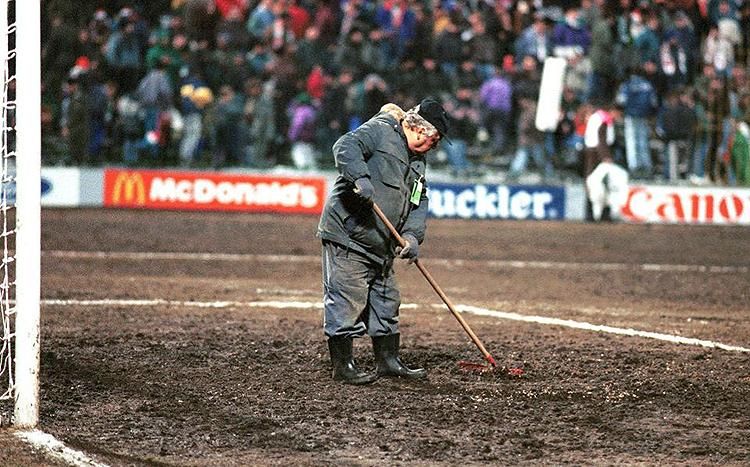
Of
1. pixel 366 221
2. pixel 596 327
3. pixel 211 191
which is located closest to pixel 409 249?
pixel 366 221

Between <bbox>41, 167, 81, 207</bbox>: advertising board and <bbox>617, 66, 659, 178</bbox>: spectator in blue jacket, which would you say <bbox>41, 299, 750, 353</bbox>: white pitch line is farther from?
<bbox>41, 167, 81, 207</bbox>: advertising board

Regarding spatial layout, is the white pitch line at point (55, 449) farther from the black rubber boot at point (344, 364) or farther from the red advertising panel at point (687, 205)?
the red advertising panel at point (687, 205)

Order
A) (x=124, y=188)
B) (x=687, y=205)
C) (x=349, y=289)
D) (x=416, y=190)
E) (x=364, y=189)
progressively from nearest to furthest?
(x=364, y=189)
(x=349, y=289)
(x=416, y=190)
(x=687, y=205)
(x=124, y=188)

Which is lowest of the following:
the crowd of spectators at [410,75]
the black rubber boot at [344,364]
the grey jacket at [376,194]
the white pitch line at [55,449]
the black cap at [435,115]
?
the white pitch line at [55,449]

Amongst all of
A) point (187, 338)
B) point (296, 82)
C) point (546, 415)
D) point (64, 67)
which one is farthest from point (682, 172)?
point (546, 415)

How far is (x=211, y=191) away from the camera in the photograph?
2522cm

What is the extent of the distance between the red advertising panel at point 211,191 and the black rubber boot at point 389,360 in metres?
16.7

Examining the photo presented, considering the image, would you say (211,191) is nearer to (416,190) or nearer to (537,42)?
(537,42)

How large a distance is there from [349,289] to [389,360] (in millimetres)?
630

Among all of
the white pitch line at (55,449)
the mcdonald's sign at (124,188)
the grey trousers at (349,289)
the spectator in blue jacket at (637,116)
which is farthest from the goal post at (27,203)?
the mcdonald's sign at (124,188)

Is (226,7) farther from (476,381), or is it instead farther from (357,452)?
(357,452)

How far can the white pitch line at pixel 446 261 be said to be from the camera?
1631 cm

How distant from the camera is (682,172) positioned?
24.4 m

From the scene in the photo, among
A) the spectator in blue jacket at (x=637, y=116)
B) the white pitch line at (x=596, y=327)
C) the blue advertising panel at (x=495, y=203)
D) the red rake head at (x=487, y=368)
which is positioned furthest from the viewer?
the blue advertising panel at (x=495, y=203)
